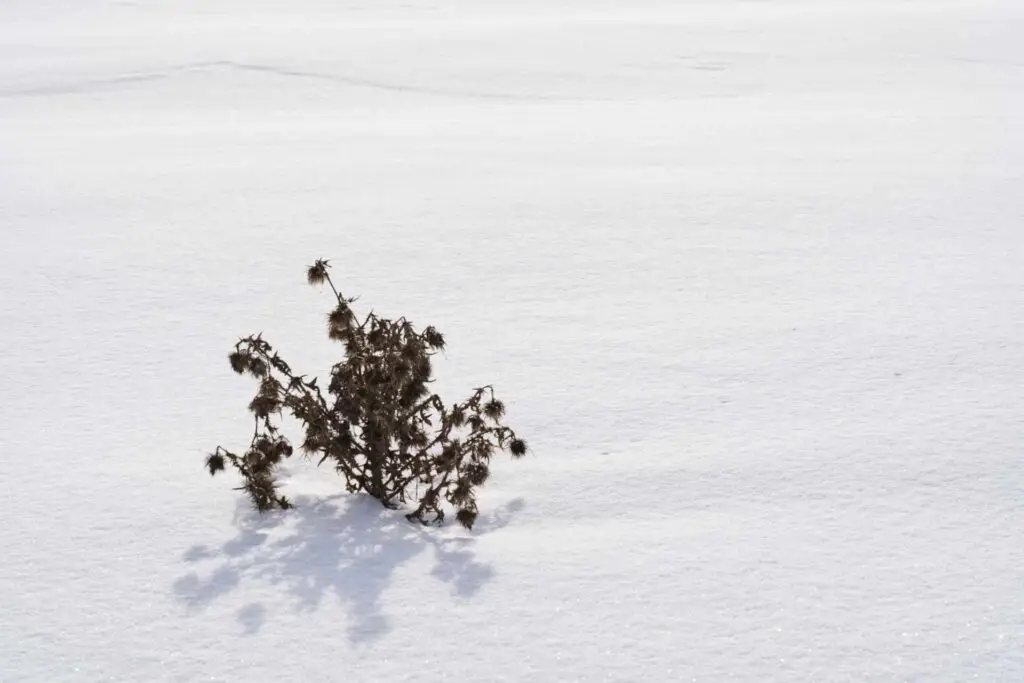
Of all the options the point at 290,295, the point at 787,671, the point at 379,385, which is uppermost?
the point at 290,295

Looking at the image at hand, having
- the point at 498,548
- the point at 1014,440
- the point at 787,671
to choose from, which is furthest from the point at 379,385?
the point at 1014,440

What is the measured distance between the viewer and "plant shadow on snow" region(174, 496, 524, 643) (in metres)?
2.12

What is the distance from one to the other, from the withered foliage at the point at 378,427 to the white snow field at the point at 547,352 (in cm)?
7

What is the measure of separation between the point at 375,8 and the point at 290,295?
4.45 m

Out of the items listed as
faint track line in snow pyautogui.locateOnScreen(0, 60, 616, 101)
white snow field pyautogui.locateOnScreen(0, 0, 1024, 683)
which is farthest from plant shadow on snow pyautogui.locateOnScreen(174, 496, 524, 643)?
faint track line in snow pyautogui.locateOnScreen(0, 60, 616, 101)

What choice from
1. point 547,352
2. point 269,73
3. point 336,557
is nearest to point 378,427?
point 336,557

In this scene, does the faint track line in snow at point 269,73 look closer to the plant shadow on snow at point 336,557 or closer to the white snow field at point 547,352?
the white snow field at point 547,352

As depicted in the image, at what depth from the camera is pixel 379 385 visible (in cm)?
239

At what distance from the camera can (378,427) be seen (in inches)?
95.2

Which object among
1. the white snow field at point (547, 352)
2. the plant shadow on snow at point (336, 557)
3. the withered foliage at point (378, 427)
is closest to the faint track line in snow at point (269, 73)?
the white snow field at point (547, 352)

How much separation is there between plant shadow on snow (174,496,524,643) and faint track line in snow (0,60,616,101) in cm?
332

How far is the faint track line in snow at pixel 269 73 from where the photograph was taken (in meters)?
5.49

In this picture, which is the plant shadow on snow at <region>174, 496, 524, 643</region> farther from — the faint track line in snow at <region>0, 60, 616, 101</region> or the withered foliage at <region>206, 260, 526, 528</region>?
the faint track line in snow at <region>0, 60, 616, 101</region>

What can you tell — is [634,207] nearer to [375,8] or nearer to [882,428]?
[882,428]
